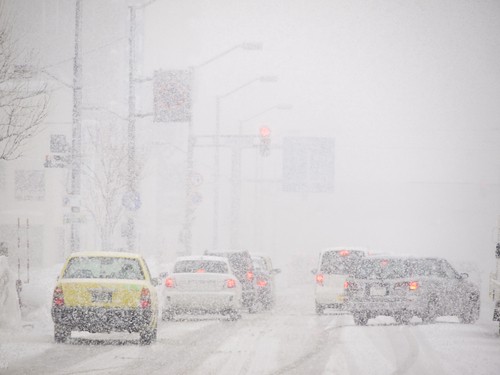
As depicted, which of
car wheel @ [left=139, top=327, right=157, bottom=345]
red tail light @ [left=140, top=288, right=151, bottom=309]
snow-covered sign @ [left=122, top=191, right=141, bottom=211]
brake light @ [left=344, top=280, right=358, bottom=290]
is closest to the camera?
car wheel @ [left=139, top=327, right=157, bottom=345]

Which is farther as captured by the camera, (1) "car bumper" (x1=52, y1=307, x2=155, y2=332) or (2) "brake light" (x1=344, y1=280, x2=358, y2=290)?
(2) "brake light" (x1=344, y1=280, x2=358, y2=290)

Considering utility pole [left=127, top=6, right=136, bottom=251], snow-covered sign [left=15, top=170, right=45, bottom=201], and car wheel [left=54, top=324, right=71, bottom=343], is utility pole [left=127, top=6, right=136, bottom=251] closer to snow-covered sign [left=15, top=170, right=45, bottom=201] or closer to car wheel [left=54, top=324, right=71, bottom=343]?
car wheel [left=54, top=324, right=71, bottom=343]

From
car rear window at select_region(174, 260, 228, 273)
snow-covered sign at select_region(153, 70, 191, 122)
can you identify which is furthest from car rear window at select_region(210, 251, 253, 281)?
car rear window at select_region(174, 260, 228, 273)

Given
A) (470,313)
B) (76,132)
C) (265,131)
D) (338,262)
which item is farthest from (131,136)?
(470,313)

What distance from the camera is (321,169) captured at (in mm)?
62375

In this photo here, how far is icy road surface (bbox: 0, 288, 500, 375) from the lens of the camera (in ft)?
49.5

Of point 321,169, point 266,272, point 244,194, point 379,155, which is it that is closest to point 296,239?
point 244,194

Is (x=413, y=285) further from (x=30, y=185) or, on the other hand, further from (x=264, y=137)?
(x=30, y=185)

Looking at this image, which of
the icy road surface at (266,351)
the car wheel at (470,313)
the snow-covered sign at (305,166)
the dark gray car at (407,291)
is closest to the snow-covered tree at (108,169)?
the snow-covered sign at (305,166)

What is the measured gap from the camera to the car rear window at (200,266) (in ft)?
85.8

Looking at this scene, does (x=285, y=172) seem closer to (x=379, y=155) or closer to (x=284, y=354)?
(x=284, y=354)

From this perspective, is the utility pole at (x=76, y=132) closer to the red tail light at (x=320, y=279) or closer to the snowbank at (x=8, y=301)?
the red tail light at (x=320, y=279)

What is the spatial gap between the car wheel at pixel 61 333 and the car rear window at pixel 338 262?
42.8ft

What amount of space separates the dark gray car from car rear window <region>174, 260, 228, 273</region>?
2.84 meters
